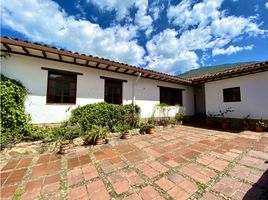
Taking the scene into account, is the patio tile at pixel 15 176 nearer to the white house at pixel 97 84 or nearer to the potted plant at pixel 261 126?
the white house at pixel 97 84

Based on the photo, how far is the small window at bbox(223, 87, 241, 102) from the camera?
7.60 meters

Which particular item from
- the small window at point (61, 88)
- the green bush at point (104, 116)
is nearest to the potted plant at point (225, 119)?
the green bush at point (104, 116)

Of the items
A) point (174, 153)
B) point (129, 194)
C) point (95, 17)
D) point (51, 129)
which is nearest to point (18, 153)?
point (51, 129)

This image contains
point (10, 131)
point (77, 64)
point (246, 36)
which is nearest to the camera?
point (10, 131)

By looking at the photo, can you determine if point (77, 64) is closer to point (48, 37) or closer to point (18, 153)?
point (48, 37)

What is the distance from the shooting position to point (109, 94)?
6.89m

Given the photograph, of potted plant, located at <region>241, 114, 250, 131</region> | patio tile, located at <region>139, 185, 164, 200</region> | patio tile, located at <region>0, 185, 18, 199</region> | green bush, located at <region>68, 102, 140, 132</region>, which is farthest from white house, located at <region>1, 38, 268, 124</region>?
patio tile, located at <region>139, 185, 164, 200</region>

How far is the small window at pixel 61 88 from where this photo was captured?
5.33 m

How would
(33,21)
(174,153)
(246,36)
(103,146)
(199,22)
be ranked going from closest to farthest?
(174,153)
(103,146)
(33,21)
(199,22)
(246,36)

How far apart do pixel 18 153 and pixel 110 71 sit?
4.90 meters

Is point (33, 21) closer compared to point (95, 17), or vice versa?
point (33, 21)

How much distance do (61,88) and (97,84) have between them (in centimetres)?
161

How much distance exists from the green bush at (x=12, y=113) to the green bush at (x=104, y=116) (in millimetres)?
1511

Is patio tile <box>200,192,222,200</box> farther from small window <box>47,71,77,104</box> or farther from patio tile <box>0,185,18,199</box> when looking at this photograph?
small window <box>47,71,77,104</box>
